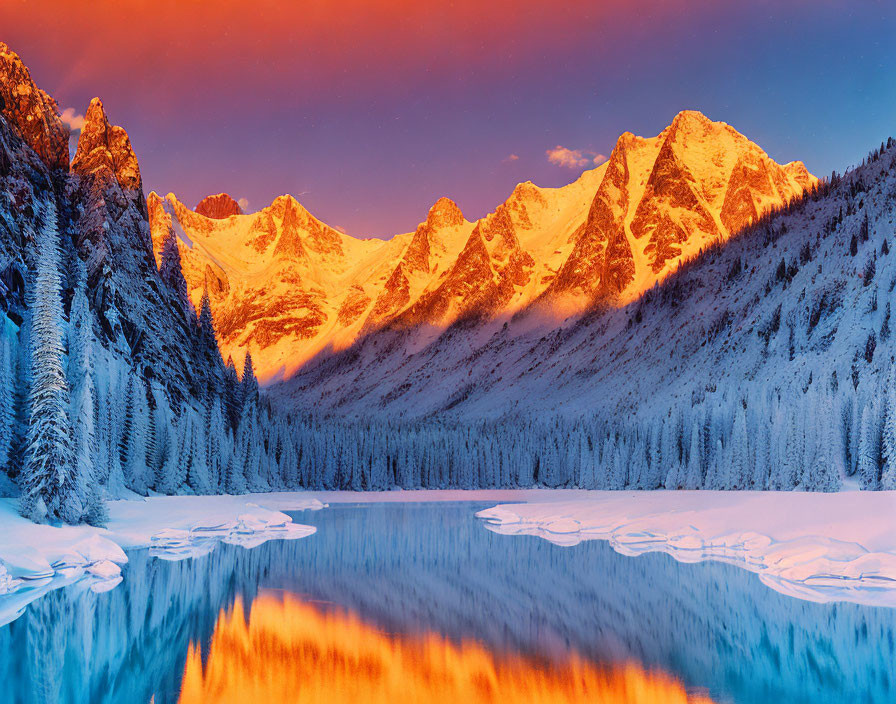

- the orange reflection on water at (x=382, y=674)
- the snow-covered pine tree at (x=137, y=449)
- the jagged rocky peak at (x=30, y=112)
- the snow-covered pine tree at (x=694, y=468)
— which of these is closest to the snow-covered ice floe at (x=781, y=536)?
→ the orange reflection on water at (x=382, y=674)

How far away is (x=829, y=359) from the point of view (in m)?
136

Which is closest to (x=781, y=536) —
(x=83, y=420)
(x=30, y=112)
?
(x=83, y=420)

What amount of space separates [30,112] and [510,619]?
10981 centimetres

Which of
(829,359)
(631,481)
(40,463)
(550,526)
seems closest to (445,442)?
(631,481)

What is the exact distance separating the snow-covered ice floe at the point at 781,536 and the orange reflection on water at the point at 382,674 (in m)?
14.4

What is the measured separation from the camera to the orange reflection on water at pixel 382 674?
61.7 ft

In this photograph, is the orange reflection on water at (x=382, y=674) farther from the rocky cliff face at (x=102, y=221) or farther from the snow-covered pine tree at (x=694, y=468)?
the snow-covered pine tree at (x=694, y=468)

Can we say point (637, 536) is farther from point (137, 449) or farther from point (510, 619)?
point (137, 449)

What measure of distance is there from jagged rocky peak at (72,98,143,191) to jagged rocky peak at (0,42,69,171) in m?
4.78

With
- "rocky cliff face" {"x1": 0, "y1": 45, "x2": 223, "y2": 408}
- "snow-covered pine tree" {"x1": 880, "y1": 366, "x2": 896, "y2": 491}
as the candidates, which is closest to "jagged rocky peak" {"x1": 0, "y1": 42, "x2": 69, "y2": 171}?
"rocky cliff face" {"x1": 0, "y1": 45, "x2": 223, "y2": 408}

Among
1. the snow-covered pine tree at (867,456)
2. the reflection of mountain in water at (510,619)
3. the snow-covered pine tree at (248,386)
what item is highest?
the snow-covered pine tree at (248,386)

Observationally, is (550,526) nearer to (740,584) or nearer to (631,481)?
(740,584)

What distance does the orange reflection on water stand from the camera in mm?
18812

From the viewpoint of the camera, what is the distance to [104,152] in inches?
4961
